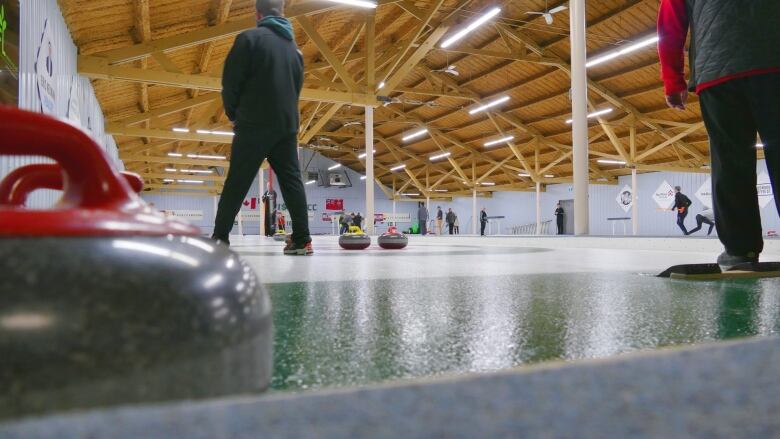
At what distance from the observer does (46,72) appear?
5.60 meters

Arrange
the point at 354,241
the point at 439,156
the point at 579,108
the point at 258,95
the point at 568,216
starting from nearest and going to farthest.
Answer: the point at 258,95
the point at 354,241
the point at 579,108
the point at 439,156
the point at 568,216

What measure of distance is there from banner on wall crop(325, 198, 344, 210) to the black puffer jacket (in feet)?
110

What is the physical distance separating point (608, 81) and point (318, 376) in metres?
18.1

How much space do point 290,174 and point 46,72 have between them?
13.9 ft

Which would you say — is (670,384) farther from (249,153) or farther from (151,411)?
(249,153)

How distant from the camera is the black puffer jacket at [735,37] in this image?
159cm

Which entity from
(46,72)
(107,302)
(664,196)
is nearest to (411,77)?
(664,196)

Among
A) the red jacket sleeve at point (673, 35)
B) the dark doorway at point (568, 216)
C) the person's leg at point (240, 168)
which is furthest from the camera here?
the dark doorway at point (568, 216)

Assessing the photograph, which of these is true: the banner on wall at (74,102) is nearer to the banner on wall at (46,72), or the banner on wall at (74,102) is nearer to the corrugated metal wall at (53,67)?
the corrugated metal wall at (53,67)

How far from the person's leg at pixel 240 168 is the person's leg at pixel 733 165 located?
7.21 ft

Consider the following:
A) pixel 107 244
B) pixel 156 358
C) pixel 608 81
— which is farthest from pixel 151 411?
pixel 608 81

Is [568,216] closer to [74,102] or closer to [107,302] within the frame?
[74,102]

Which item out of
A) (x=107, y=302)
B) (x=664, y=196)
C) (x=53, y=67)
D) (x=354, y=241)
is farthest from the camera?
(x=664, y=196)

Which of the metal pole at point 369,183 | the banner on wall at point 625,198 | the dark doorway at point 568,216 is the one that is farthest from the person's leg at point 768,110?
the dark doorway at point 568,216
